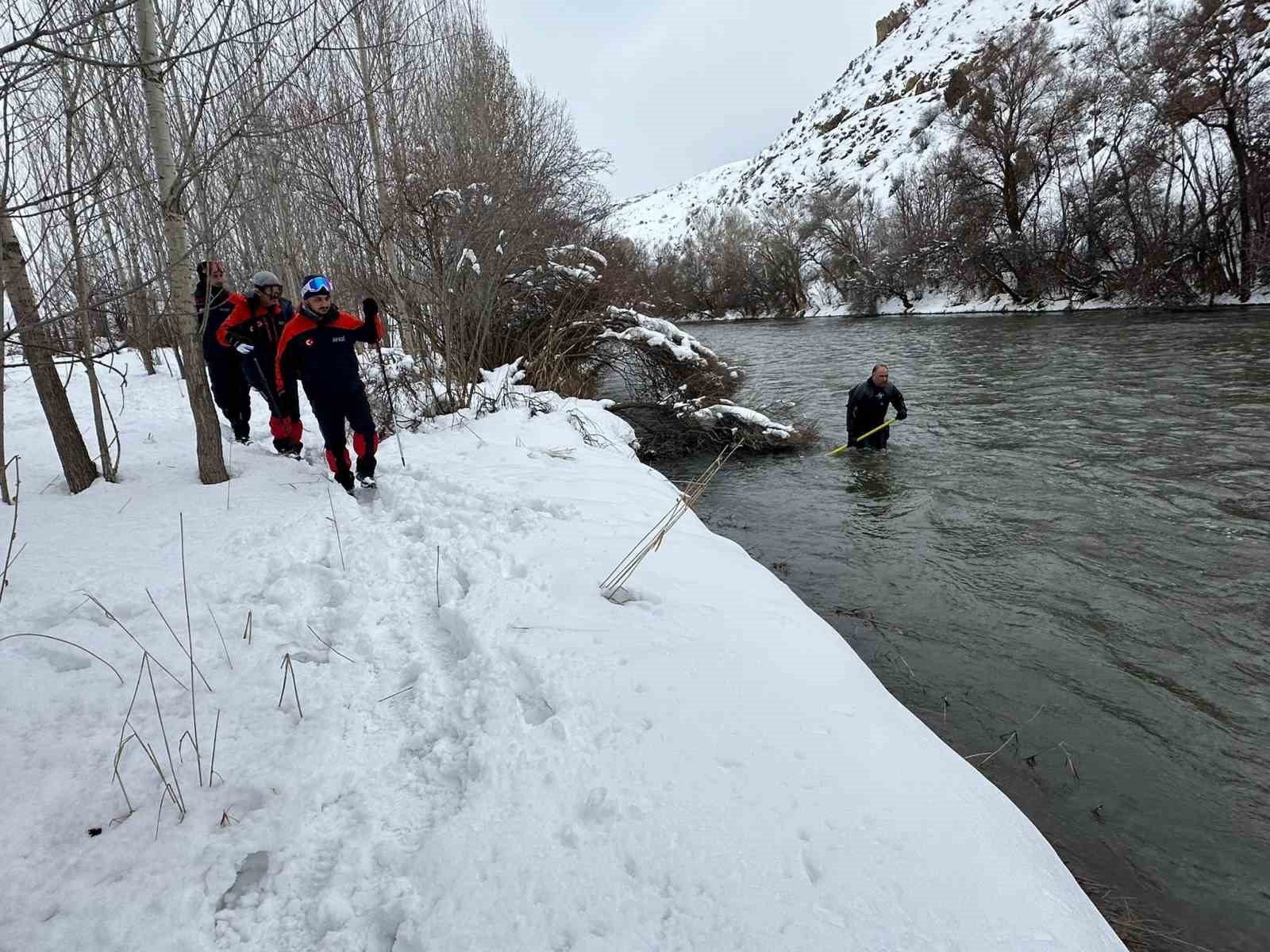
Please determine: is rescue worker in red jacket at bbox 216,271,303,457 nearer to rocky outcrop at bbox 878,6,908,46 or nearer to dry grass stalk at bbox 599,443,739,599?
dry grass stalk at bbox 599,443,739,599

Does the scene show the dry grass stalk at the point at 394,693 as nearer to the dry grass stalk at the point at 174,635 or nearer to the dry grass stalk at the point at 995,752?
the dry grass stalk at the point at 174,635

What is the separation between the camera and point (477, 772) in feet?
6.24

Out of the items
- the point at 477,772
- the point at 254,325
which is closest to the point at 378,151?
the point at 254,325

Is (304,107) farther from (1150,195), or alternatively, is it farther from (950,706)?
(1150,195)

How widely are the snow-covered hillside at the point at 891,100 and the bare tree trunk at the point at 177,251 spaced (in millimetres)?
33912

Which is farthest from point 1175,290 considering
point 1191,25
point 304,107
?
point 304,107

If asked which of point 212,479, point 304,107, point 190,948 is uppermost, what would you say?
point 304,107

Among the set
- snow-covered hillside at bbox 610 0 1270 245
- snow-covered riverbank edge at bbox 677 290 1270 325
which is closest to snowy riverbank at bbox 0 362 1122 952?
snow-covered riverbank edge at bbox 677 290 1270 325

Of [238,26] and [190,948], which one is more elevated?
[238,26]

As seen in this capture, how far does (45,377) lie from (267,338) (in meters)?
1.77

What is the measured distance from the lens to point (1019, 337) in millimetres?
16938

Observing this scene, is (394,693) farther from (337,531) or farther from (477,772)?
(337,531)

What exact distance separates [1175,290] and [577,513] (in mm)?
23520

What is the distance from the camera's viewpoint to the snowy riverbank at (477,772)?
57.4 inches
